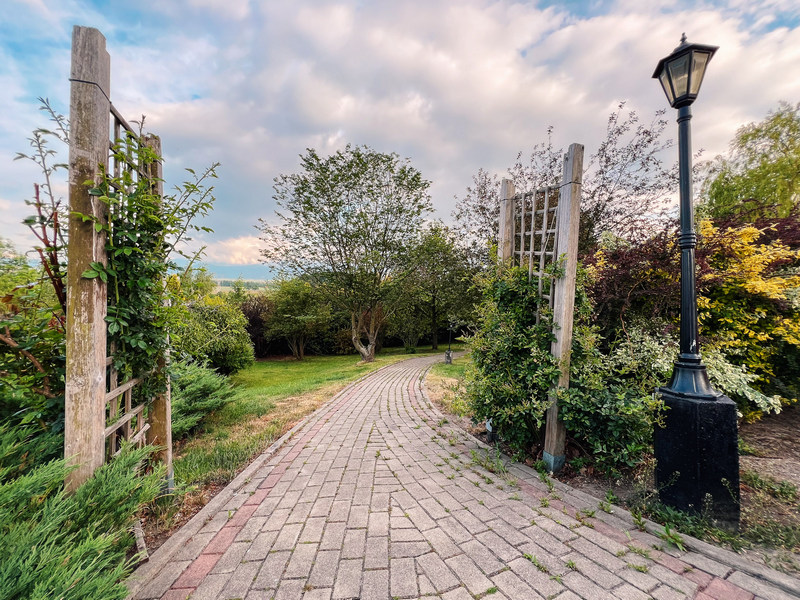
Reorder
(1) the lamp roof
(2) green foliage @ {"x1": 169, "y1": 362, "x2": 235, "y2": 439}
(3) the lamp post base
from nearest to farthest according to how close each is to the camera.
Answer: (3) the lamp post base, (1) the lamp roof, (2) green foliage @ {"x1": 169, "y1": 362, "x2": 235, "y2": 439}

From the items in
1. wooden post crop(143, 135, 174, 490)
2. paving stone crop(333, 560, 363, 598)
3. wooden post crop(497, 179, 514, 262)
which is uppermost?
wooden post crop(497, 179, 514, 262)

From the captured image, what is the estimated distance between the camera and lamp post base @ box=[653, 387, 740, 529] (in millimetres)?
2145

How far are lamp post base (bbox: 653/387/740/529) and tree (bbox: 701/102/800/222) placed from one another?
8.99 m

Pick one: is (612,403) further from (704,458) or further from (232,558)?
(232,558)

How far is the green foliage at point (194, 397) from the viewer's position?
3.85 metres

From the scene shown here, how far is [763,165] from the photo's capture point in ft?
27.8

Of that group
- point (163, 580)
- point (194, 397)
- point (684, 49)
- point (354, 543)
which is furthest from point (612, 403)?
point (194, 397)

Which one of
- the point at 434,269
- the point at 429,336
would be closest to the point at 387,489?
the point at 434,269

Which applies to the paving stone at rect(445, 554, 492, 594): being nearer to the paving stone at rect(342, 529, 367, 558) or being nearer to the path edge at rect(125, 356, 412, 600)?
the paving stone at rect(342, 529, 367, 558)

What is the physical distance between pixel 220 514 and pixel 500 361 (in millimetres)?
2975

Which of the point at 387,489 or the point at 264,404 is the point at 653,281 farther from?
the point at 264,404

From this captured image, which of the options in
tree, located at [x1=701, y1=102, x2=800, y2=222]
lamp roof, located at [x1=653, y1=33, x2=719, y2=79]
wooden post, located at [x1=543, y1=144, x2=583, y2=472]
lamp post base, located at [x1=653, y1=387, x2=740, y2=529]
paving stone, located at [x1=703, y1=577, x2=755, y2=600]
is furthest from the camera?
tree, located at [x1=701, y1=102, x2=800, y2=222]

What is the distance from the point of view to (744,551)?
1942mm

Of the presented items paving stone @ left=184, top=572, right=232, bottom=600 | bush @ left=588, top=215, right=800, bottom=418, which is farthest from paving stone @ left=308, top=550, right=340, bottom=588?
bush @ left=588, top=215, right=800, bottom=418
